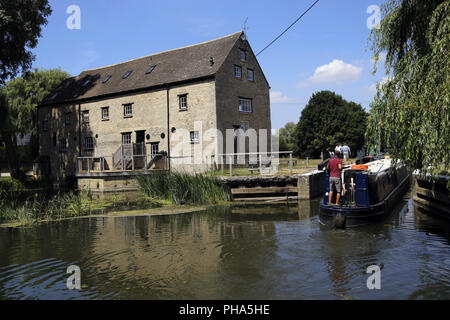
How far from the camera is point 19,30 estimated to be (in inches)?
806

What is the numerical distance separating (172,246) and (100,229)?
3309mm

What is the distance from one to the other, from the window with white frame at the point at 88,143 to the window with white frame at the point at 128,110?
429 cm

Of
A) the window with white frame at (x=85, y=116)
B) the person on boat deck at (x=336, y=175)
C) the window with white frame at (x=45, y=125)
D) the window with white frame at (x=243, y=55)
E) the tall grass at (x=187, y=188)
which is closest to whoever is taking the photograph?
the person on boat deck at (x=336, y=175)

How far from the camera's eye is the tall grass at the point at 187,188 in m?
15.3

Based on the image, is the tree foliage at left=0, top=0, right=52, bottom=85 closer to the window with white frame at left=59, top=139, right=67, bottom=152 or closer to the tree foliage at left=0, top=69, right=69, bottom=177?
the window with white frame at left=59, top=139, right=67, bottom=152

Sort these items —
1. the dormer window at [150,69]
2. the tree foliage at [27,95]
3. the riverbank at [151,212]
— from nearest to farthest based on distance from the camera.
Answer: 1. the riverbank at [151,212]
2. the dormer window at [150,69]
3. the tree foliage at [27,95]

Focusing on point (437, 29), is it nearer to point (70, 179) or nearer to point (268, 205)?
point (268, 205)

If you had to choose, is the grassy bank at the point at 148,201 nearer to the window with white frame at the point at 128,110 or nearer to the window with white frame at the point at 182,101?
the window with white frame at the point at 182,101

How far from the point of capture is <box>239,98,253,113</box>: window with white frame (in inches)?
1036

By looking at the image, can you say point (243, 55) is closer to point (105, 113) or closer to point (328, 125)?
point (105, 113)

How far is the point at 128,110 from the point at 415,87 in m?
23.6

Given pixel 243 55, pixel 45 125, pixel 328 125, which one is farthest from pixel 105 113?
pixel 328 125

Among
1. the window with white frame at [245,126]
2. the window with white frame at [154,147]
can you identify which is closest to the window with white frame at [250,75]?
the window with white frame at [245,126]
